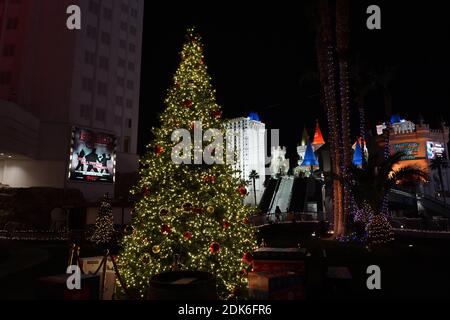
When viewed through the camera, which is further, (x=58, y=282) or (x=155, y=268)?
(x=155, y=268)

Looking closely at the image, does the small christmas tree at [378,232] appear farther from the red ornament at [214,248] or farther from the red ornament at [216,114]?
the red ornament at [214,248]

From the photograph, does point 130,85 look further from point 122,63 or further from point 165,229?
point 165,229

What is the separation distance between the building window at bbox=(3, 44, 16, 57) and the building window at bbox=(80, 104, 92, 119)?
749cm

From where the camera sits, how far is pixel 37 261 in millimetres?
10812

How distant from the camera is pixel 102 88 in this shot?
34.9 meters

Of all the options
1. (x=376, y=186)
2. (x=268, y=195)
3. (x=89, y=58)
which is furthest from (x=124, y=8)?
(x=376, y=186)

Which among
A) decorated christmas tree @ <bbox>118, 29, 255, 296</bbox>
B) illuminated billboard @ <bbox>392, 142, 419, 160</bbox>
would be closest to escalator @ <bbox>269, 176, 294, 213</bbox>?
illuminated billboard @ <bbox>392, 142, 419, 160</bbox>

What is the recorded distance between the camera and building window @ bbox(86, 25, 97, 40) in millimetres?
33688

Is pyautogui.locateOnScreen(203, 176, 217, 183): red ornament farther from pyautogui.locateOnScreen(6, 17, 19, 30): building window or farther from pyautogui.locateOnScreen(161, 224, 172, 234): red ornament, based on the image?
pyautogui.locateOnScreen(6, 17, 19, 30): building window

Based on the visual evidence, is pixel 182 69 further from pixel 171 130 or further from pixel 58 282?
pixel 58 282

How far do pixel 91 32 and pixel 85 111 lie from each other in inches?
344

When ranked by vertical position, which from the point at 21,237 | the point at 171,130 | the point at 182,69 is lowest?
the point at 21,237

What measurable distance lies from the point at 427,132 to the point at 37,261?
6845cm
